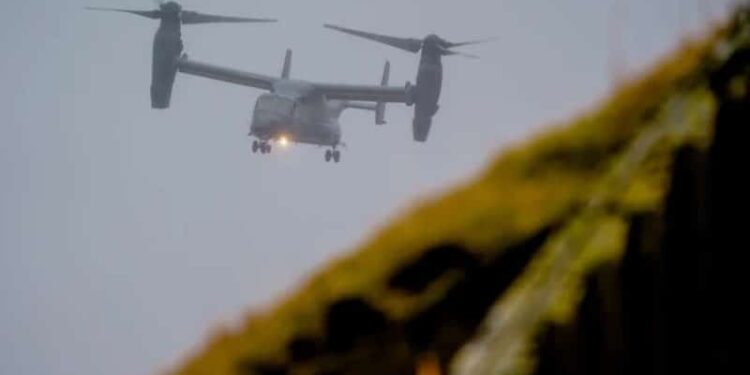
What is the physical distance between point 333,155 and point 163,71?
64.3ft

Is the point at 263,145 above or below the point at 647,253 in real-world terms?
above

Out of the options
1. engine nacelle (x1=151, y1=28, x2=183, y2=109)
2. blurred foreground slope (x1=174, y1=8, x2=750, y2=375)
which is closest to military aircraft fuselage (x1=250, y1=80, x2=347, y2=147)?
engine nacelle (x1=151, y1=28, x2=183, y2=109)

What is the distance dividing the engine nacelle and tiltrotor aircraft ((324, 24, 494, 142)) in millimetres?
22615

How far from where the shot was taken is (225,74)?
323ft

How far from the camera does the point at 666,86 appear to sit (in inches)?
214

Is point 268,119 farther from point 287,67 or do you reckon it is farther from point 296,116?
point 287,67

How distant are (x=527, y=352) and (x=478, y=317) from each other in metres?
0.76

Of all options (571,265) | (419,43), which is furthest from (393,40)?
(571,265)

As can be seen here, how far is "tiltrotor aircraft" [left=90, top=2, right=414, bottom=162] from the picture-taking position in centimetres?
8556

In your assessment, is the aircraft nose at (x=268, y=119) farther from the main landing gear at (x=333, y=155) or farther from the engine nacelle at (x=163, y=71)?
the engine nacelle at (x=163, y=71)

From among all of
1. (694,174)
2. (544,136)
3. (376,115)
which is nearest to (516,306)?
(694,174)

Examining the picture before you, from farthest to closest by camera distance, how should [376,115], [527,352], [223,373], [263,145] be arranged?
[376,115] → [263,145] → [223,373] → [527,352]

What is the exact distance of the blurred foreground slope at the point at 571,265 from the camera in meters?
4.44

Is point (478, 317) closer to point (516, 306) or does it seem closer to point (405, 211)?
point (516, 306)
